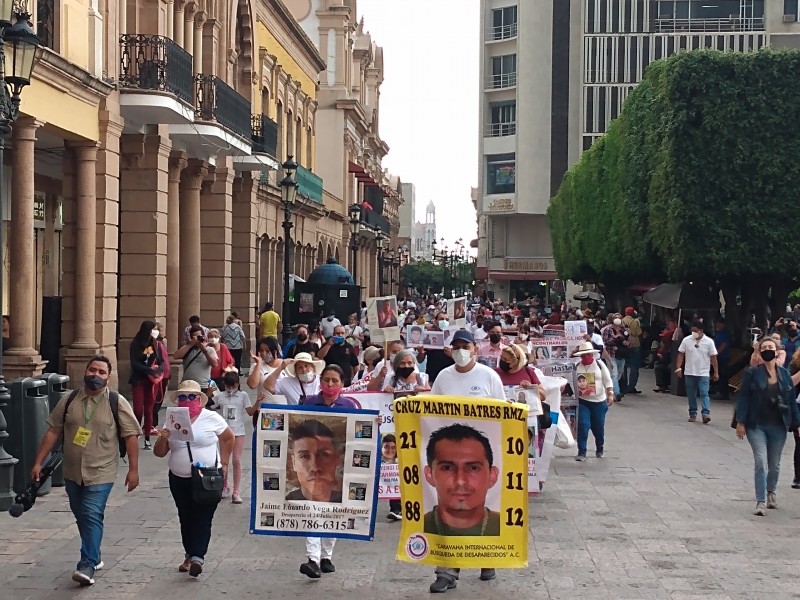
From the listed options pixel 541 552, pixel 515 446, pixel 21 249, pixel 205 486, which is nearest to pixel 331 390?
pixel 205 486

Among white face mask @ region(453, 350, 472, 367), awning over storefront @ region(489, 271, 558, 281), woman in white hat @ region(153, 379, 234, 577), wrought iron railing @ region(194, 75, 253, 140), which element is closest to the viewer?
woman in white hat @ region(153, 379, 234, 577)

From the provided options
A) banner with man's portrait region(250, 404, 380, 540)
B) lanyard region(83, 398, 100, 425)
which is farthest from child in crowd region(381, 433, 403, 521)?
lanyard region(83, 398, 100, 425)

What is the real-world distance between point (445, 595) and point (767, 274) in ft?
72.1

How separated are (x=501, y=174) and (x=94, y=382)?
7888 cm

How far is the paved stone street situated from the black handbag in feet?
1.94

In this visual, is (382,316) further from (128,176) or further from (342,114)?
(342,114)

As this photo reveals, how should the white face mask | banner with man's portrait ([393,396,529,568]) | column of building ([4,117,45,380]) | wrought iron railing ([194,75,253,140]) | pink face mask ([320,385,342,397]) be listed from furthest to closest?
wrought iron railing ([194,75,253,140]) → column of building ([4,117,45,380]) → the white face mask → pink face mask ([320,385,342,397]) → banner with man's portrait ([393,396,529,568])

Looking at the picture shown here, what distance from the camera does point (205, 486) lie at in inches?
337

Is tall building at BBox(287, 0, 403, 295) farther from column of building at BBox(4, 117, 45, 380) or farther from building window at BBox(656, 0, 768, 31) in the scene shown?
column of building at BBox(4, 117, 45, 380)

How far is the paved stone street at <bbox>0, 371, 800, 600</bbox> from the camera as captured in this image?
27.8ft

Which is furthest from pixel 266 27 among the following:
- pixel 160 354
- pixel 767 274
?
pixel 160 354

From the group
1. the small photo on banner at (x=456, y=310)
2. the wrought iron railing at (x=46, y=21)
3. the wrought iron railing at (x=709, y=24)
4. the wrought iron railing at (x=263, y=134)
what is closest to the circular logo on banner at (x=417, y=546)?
the wrought iron railing at (x=46, y=21)

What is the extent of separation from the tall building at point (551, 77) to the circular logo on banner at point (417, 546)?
7150 cm

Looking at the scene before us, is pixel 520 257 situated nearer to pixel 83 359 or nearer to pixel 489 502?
pixel 83 359
